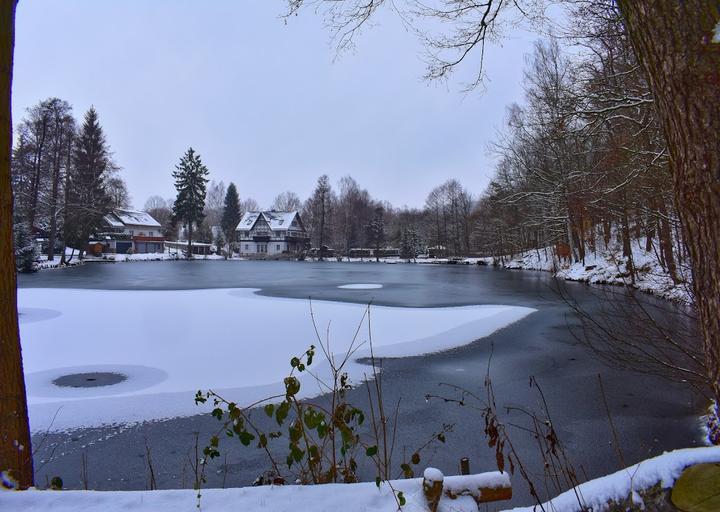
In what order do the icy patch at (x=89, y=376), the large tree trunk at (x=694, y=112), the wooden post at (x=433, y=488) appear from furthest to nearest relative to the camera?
the icy patch at (x=89, y=376) → the wooden post at (x=433, y=488) → the large tree trunk at (x=694, y=112)

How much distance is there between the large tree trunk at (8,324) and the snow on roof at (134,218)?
68.1 metres

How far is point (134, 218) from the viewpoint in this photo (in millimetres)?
66625

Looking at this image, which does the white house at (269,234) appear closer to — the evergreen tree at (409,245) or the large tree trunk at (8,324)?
the evergreen tree at (409,245)

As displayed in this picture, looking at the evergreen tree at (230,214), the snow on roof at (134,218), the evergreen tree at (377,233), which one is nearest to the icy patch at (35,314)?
the snow on roof at (134,218)

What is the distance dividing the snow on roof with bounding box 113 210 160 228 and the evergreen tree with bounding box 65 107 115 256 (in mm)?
17473

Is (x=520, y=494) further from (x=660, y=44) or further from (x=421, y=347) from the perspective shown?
(x=421, y=347)

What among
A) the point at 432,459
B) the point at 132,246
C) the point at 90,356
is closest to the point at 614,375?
the point at 432,459

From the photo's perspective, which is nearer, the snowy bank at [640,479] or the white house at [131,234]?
the snowy bank at [640,479]

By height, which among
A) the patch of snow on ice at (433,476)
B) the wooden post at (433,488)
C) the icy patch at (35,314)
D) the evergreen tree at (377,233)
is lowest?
the icy patch at (35,314)

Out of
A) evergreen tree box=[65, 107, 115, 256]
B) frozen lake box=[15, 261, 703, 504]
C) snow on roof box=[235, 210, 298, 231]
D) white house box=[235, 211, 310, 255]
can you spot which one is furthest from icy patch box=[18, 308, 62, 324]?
snow on roof box=[235, 210, 298, 231]

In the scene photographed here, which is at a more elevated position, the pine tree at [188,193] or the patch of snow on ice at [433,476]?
the pine tree at [188,193]

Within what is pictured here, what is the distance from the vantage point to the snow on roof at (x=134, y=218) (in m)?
64.4

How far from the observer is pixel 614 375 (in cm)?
725

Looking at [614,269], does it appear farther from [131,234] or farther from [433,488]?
[131,234]
